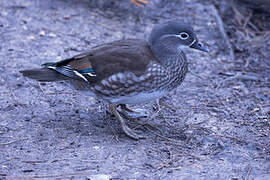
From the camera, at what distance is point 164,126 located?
16.4 feet

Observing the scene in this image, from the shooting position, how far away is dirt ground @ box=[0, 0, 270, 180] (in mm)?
4129

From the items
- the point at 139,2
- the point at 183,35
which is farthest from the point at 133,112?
the point at 139,2

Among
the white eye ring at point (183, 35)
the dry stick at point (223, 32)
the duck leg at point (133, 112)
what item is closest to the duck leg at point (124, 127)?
the duck leg at point (133, 112)

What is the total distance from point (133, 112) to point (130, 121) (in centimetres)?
14

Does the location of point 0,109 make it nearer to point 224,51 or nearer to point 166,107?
point 166,107

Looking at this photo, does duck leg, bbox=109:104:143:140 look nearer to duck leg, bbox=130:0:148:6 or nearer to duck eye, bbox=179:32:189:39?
duck eye, bbox=179:32:189:39

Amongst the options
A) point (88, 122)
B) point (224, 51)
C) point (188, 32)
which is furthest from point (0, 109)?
point (224, 51)

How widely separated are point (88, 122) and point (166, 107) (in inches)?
42.1

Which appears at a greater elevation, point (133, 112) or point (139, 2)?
point (139, 2)

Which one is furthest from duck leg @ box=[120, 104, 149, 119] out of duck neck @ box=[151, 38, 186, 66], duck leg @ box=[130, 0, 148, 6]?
duck leg @ box=[130, 0, 148, 6]

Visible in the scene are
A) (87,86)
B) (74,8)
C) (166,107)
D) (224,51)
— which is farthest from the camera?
(74,8)

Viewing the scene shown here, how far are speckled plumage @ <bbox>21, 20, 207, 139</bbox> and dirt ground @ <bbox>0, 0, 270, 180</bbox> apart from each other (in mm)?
467

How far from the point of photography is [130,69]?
446 centimetres

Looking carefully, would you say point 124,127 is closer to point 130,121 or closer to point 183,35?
point 130,121
